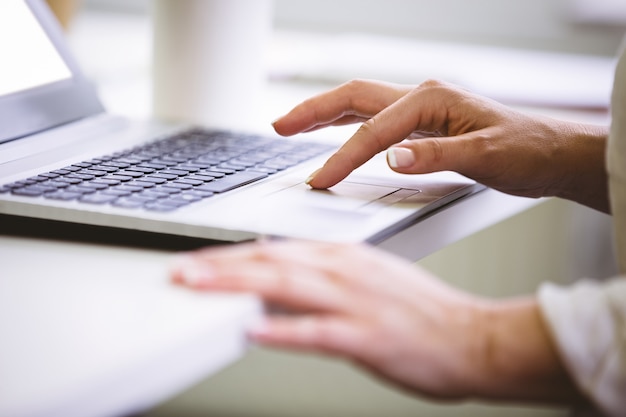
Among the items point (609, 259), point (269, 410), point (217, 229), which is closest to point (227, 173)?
point (217, 229)

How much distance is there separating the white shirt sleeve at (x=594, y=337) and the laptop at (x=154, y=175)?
0.44ft

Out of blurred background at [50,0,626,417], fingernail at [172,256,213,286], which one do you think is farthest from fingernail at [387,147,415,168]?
blurred background at [50,0,626,417]

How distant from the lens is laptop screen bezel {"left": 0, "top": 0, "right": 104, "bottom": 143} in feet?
2.45

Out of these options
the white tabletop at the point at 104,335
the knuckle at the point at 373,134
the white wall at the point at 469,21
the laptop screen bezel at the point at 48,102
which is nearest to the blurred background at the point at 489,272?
the white wall at the point at 469,21

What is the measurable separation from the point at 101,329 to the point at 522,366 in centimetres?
20

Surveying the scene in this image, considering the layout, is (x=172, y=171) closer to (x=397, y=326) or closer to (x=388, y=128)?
(x=388, y=128)

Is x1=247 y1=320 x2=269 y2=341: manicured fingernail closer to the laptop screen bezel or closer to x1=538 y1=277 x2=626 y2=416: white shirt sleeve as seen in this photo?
x1=538 y1=277 x2=626 y2=416: white shirt sleeve

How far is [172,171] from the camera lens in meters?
0.67

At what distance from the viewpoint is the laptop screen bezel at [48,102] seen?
29.4 inches

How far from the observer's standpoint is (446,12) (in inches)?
72.4

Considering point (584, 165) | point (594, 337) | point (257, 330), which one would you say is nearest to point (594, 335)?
point (594, 337)

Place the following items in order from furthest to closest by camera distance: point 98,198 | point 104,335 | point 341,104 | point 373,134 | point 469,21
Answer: point 469,21
point 341,104
point 373,134
point 98,198
point 104,335

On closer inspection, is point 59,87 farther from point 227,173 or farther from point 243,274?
point 243,274

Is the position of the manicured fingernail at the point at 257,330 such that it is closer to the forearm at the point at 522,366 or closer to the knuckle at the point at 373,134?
the forearm at the point at 522,366
